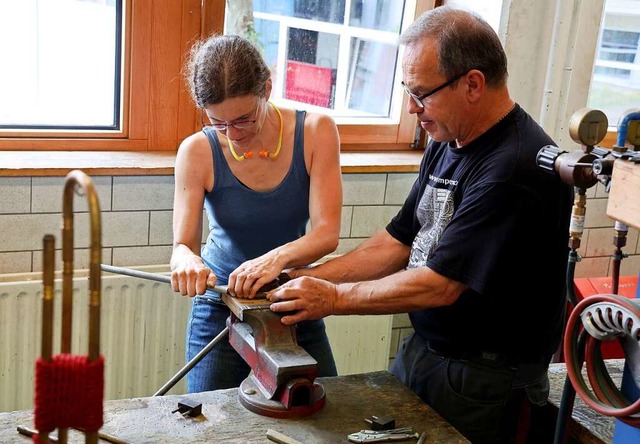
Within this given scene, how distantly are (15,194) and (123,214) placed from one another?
0.37 m

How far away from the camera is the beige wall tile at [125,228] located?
2.86 metres

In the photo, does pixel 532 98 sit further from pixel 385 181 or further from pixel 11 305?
pixel 11 305

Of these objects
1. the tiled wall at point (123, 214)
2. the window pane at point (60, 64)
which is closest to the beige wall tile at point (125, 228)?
the tiled wall at point (123, 214)

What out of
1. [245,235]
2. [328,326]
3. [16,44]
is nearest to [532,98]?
[328,326]

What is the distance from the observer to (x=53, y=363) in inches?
42.8

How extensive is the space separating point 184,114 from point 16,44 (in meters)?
0.63

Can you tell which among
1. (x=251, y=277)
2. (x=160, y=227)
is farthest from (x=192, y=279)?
(x=160, y=227)

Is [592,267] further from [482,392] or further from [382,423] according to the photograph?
[382,423]

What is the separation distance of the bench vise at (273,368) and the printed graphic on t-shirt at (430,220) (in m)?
0.41

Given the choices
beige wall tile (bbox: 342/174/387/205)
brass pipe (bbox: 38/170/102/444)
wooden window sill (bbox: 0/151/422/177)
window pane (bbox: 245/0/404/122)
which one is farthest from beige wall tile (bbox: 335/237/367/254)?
brass pipe (bbox: 38/170/102/444)

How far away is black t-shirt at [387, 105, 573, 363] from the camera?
73.3 inches

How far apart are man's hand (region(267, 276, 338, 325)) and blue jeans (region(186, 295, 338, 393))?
1.05ft

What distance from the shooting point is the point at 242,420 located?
1863mm

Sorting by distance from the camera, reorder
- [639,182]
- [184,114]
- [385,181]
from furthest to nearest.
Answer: [385,181] < [184,114] < [639,182]
